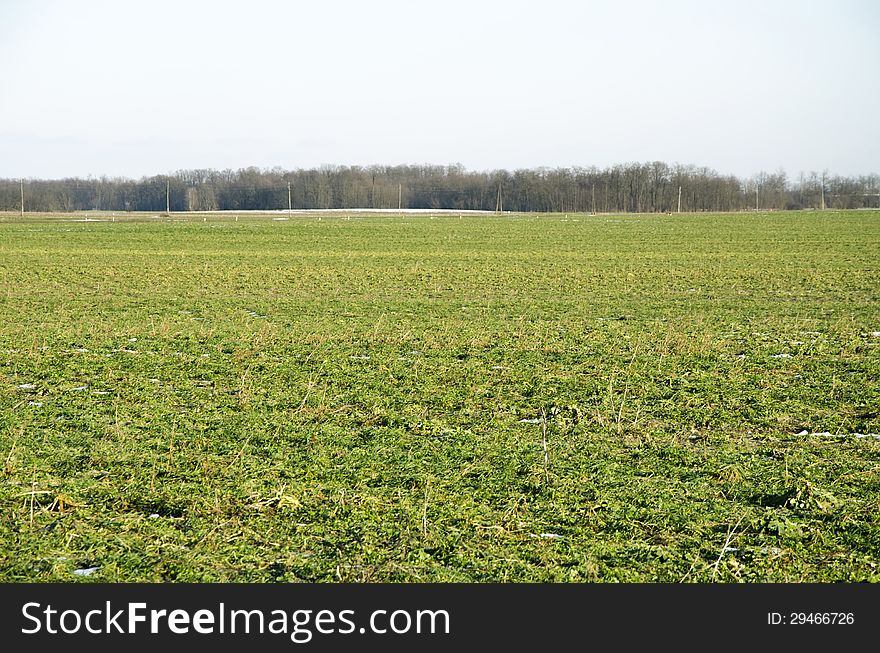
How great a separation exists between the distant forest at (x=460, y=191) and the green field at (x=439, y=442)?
131 m

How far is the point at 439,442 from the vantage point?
7094 millimetres

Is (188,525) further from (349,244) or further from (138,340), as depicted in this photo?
(349,244)

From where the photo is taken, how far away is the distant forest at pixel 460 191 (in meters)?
157

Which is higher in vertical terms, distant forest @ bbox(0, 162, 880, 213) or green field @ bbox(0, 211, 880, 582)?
distant forest @ bbox(0, 162, 880, 213)

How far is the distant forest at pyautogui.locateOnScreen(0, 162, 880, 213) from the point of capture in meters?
157

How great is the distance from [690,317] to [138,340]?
9567mm

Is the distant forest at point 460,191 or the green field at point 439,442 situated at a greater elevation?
the distant forest at point 460,191

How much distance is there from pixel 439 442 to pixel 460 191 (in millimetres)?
172186

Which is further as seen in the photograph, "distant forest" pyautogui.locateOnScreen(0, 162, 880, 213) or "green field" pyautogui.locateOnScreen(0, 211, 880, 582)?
"distant forest" pyautogui.locateOnScreen(0, 162, 880, 213)

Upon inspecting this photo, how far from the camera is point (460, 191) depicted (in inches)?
6959

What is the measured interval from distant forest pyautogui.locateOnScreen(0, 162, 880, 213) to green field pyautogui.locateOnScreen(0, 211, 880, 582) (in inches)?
5163

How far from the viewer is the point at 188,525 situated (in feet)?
17.2

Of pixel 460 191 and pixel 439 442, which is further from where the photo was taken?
pixel 460 191
